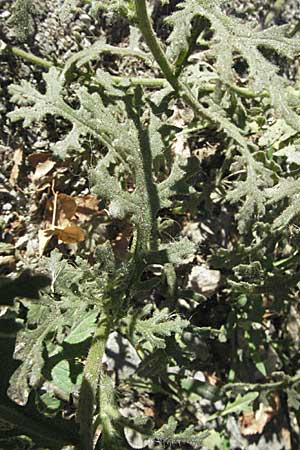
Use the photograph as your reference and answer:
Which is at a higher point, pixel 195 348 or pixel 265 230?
pixel 265 230

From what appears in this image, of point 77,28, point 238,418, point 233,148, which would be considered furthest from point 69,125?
point 238,418

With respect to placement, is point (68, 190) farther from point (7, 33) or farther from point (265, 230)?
point (265, 230)

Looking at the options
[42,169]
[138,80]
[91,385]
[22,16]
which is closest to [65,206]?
[42,169]

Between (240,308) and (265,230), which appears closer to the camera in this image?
(265,230)

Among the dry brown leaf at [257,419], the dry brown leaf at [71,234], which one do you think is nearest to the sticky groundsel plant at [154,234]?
the dry brown leaf at [257,419]

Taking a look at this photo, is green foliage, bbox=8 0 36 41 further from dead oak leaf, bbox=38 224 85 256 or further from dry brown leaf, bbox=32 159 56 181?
dead oak leaf, bbox=38 224 85 256

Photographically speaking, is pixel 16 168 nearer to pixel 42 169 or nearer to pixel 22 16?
pixel 42 169
